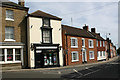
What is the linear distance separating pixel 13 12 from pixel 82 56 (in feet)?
55.1

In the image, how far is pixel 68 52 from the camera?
2520cm

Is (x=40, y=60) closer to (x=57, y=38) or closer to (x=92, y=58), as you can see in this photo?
(x=57, y=38)

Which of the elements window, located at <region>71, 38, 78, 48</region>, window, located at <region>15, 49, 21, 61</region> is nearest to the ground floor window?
window, located at <region>15, 49, 21, 61</region>

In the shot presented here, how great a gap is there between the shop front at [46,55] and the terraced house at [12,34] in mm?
2131

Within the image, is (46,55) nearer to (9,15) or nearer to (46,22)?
(46,22)

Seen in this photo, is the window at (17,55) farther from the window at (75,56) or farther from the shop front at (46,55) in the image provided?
the window at (75,56)

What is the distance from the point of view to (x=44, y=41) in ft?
71.4

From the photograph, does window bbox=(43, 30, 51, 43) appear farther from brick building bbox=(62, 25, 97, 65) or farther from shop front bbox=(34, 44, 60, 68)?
brick building bbox=(62, 25, 97, 65)

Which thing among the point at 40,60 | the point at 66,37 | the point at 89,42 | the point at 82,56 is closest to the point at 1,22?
the point at 40,60

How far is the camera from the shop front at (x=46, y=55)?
2072 cm

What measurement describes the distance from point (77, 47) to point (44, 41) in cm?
864

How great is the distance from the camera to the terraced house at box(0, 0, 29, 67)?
1888cm

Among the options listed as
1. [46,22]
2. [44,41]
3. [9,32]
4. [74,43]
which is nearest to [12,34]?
[9,32]

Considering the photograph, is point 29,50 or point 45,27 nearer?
point 29,50
